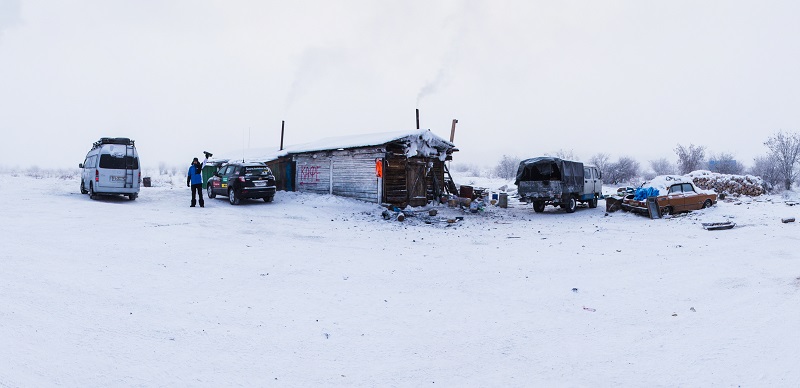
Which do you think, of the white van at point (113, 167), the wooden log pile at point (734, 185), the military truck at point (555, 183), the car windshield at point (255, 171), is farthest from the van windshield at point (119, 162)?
the wooden log pile at point (734, 185)

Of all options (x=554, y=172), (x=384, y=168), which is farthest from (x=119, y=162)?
(x=554, y=172)

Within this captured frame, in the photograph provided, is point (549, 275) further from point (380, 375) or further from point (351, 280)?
point (380, 375)

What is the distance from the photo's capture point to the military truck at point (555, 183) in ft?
63.4

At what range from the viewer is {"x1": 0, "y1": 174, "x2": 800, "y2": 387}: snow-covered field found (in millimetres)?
4141

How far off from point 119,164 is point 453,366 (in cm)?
1727

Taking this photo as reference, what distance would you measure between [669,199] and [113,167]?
21.6 metres

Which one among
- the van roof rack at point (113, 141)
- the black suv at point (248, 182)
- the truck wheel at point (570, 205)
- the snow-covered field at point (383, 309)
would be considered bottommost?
the snow-covered field at point (383, 309)

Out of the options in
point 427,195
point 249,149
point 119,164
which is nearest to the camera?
point 119,164

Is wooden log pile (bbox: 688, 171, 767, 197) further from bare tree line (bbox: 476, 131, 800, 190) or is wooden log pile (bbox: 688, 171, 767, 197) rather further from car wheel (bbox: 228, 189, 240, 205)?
car wheel (bbox: 228, 189, 240, 205)

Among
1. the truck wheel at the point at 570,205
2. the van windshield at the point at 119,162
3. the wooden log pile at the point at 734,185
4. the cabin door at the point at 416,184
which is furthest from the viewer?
the wooden log pile at the point at 734,185

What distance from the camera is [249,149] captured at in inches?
1366

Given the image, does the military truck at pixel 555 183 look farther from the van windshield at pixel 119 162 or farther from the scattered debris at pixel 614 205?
the van windshield at pixel 119 162

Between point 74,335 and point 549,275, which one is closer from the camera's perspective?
point 74,335

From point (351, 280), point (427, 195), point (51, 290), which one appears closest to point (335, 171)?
point (427, 195)
